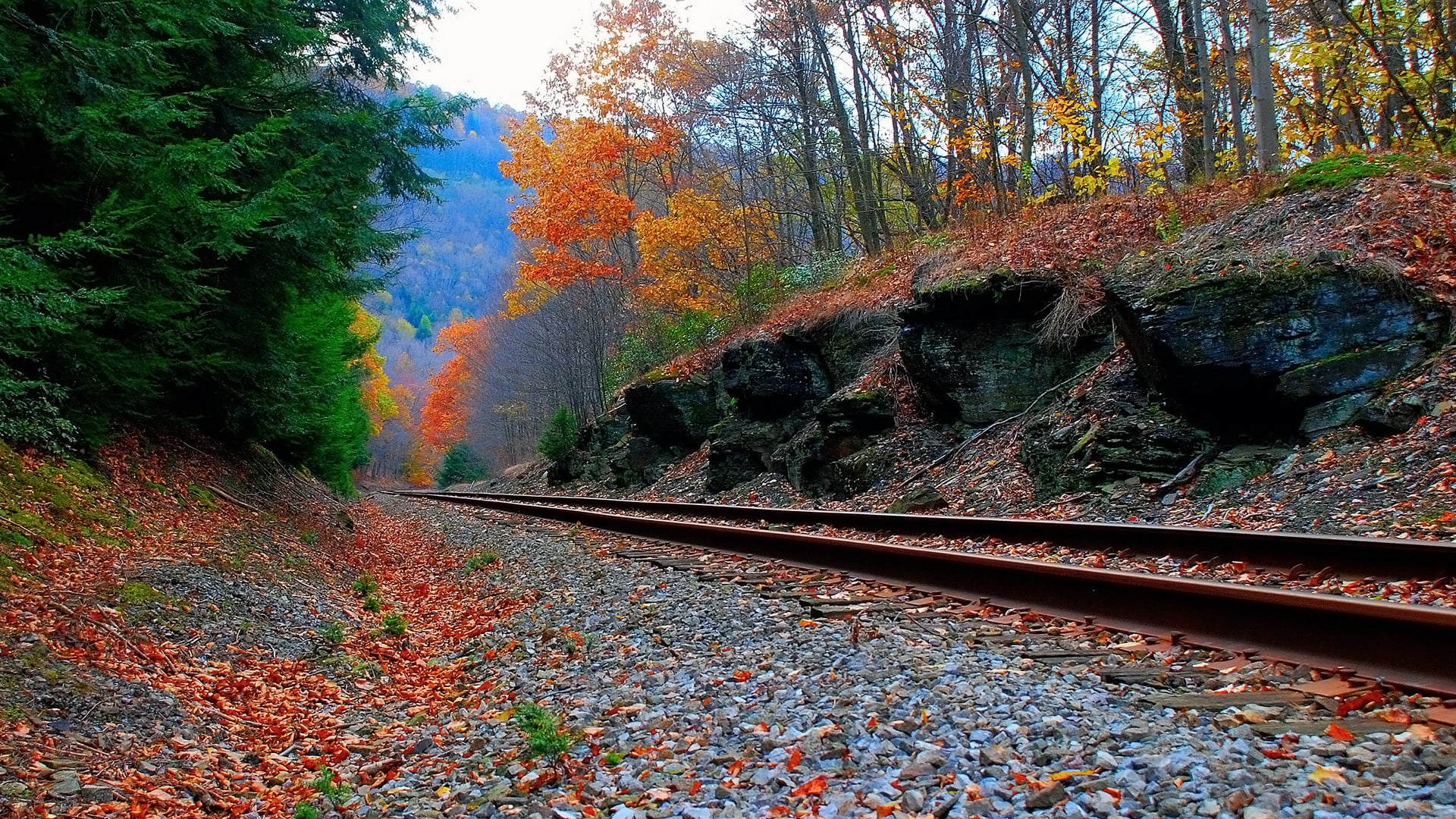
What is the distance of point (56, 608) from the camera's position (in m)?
5.05

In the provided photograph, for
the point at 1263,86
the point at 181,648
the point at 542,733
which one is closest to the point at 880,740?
the point at 542,733

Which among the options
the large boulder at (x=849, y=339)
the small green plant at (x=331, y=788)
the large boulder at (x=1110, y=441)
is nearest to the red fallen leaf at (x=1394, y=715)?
the small green plant at (x=331, y=788)

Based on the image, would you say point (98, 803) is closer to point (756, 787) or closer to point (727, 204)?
point (756, 787)

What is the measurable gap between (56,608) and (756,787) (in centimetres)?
461

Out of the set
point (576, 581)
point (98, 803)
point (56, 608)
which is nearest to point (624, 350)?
point (576, 581)

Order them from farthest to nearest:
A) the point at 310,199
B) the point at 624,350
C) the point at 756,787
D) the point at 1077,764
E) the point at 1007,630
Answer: the point at 624,350 → the point at 310,199 → the point at 1007,630 → the point at 756,787 → the point at 1077,764

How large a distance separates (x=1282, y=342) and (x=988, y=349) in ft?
14.1

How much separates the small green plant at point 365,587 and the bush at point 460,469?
49662 mm

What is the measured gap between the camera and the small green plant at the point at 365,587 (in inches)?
352

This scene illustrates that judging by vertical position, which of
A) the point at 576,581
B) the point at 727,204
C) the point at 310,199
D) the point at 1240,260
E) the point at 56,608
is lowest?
the point at 576,581

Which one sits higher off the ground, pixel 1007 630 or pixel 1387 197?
pixel 1387 197

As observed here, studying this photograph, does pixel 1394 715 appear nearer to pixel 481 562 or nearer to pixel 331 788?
pixel 331 788

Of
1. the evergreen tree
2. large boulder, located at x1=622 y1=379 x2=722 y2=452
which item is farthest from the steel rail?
large boulder, located at x1=622 y1=379 x2=722 y2=452

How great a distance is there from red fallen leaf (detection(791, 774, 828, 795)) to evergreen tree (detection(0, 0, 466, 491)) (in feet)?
16.2
